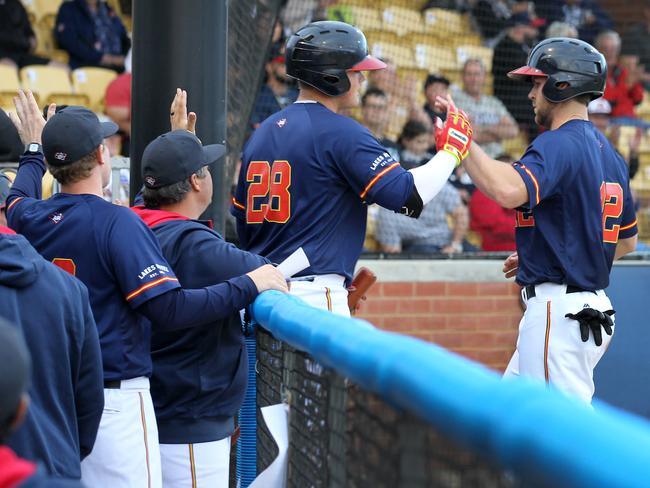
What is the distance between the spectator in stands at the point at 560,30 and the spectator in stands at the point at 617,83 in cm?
41

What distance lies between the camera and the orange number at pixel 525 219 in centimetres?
448

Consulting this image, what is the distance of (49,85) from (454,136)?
577 centimetres

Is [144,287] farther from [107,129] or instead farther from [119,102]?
[119,102]

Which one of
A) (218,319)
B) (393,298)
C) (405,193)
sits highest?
(405,193)

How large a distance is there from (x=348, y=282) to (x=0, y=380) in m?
2.80

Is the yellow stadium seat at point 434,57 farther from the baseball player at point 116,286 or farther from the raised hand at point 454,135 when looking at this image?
the baseball player at point 116,286

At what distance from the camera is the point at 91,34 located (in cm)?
934

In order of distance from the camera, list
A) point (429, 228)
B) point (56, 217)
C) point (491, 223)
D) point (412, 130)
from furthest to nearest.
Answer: point (412, 130), point (491, 223), point (429, 228), point (56, 217)

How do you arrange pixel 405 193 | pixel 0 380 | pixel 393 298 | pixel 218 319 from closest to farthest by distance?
1. pixel 0 380
2. pixel 218 319
3. pixel 405 193
4. pixel 393 298

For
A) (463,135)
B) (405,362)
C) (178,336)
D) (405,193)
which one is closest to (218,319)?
(178,336)

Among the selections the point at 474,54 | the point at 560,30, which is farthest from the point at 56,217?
the point at 560,30

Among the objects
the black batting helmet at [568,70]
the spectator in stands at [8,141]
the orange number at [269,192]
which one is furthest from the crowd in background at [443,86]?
the orange number at [269,192]

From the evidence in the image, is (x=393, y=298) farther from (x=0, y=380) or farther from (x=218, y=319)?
(x=0, y=380)

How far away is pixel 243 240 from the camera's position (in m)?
4.35
